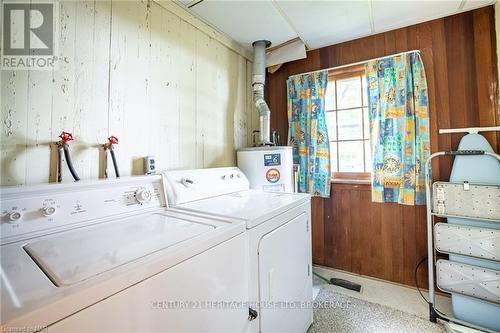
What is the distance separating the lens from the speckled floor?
1629 millimetres

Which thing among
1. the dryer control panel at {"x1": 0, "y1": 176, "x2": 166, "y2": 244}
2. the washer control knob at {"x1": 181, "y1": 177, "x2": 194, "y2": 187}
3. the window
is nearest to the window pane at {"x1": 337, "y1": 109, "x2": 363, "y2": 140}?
the window

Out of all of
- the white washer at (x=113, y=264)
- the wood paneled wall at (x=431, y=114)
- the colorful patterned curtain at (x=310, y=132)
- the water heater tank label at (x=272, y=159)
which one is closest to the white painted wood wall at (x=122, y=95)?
the white washer at (x=113, y=264)

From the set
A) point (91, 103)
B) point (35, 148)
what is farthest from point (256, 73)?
point (35, 148)

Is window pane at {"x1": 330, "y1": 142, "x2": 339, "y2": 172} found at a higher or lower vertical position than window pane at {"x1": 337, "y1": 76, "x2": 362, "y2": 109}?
lower

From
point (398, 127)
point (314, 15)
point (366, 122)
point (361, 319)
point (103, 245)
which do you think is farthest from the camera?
point (366, 122)

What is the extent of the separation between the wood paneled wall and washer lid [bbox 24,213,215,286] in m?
1.87

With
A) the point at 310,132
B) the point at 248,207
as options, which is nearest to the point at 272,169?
the point at 310,132

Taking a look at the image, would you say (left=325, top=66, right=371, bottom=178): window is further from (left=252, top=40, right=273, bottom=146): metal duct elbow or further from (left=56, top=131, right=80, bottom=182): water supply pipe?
(left=56, top=131, right=80, bottom=182): water supply pipe

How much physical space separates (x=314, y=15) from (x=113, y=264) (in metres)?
2.18

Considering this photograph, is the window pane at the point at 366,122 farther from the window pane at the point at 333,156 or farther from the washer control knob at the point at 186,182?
the washer control knob at the point at 186,182

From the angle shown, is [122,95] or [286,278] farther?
[122,95]

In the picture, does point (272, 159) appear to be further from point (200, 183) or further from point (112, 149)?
point (112, 149)

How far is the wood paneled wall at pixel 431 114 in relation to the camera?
181 cm

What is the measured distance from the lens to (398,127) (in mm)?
2041
